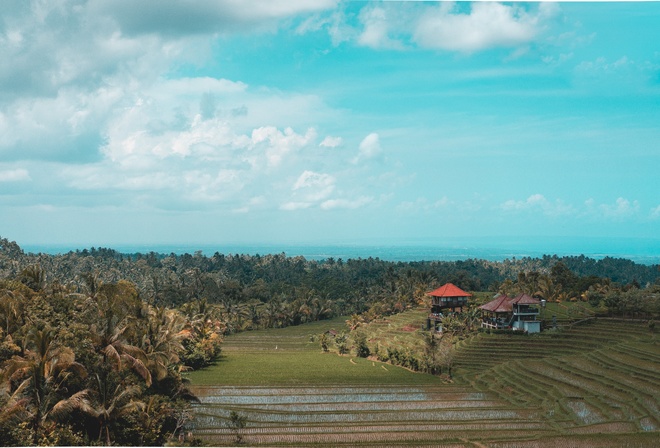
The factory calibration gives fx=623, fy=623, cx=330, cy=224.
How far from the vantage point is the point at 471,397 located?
28.8 m

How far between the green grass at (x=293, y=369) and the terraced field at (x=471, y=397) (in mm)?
108

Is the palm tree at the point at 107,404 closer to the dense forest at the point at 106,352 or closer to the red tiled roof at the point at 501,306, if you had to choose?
the dense forest at the point at 106,352

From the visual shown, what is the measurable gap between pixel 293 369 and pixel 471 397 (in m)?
12.2

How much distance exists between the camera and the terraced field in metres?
22.2

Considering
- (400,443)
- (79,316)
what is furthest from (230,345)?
(400,443)

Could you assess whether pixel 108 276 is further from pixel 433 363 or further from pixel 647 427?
pixel 647 427

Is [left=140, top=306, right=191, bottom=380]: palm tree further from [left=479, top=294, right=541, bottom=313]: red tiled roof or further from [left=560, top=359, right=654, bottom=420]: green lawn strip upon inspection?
[left=479, top=294, right=541, bottom=313]: red tiled roof

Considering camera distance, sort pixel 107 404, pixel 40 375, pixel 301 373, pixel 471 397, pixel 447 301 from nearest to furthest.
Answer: pixel 40 375
pixel 107 404
pixel 471 397
pixel 301 373
pixel 447 301

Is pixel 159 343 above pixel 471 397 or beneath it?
above

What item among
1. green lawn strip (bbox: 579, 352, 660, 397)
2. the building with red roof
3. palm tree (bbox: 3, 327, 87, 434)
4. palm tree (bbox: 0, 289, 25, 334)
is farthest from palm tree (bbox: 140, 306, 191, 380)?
the building with red roof

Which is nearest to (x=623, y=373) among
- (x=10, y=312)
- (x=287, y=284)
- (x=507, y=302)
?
(x=507, y=302)

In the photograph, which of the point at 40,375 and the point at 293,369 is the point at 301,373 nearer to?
the point at 293,369

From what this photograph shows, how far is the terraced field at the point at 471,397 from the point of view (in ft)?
72.9

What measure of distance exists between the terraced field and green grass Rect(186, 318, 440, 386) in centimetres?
11
